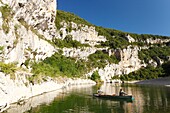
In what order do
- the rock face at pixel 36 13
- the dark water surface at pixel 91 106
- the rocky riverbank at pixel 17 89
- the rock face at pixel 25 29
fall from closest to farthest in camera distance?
1. the dark water surface at pixel 91 106
2. the rocky riverbank at pixel 17 89
3. the rock face at pixel 25 29
4. the rock face at pixel 36 13

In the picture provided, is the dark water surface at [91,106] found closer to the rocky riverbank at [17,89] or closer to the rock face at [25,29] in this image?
the rocky riverbank at [17,89]

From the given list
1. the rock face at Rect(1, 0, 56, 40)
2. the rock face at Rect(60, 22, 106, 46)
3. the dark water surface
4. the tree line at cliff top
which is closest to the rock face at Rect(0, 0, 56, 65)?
the rock face at Rect(1, 0, 56, 40)

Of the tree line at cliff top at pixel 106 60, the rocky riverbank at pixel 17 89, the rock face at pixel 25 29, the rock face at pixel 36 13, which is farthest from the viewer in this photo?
the tree line at cliff top at pixel 106 60

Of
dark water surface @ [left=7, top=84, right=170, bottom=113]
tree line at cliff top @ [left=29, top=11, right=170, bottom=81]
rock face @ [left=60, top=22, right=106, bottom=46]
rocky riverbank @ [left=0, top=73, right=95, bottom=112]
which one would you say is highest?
rock face @ [left=60, top=22, right=106, bottom=46]

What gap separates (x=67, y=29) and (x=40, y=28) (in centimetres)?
4781

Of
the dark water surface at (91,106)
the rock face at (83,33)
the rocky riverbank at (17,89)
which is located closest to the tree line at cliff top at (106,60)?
the rock face at (83,33)

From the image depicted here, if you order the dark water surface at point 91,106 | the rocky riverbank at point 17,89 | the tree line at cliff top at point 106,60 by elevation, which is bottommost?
the dark water surface at point 91,106

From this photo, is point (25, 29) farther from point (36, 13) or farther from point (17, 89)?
point (17, 89)

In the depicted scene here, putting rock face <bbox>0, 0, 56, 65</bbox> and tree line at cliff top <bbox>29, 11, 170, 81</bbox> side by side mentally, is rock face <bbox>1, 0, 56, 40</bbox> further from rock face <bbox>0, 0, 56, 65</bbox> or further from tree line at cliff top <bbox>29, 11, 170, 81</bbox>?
tree line at cliff top <bbox>29, 11, 170, 81</bbox>

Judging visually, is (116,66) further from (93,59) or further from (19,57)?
(19,57)

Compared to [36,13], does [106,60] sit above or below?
below

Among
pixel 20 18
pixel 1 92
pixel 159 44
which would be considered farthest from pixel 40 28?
pixel 159 44

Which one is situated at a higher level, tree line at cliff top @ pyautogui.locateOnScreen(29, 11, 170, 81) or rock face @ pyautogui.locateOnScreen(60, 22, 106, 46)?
rock face @ pyautogui.locateOnScreen(60, 22, 106, 46)

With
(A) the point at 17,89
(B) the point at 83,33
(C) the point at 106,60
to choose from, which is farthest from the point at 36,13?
(B) the point at 83,33
